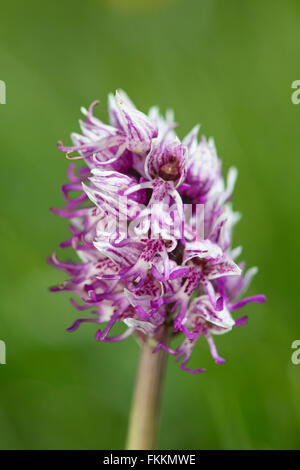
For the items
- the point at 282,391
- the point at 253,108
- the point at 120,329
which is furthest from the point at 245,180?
the point at 282,391

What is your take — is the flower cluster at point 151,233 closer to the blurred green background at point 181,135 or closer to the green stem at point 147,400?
the green stem at point 147,400

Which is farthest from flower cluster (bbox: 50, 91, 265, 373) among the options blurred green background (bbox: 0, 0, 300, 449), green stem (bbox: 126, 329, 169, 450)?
blurred green background (bbox: 0, 0, 300, 449)

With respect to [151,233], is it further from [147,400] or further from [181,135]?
[181,135]

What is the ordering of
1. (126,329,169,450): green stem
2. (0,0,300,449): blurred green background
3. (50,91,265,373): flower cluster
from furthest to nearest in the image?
Answer: (0,0,300,449): blurred green background, (126,329,169,450): green stem, (50,91,265,373): flower cluster

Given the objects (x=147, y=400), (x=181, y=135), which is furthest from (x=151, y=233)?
(x=181, y=135)

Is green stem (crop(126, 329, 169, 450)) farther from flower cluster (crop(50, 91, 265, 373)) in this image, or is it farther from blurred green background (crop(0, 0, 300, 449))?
blurred green background (crop(0, 0, 300, 449))
